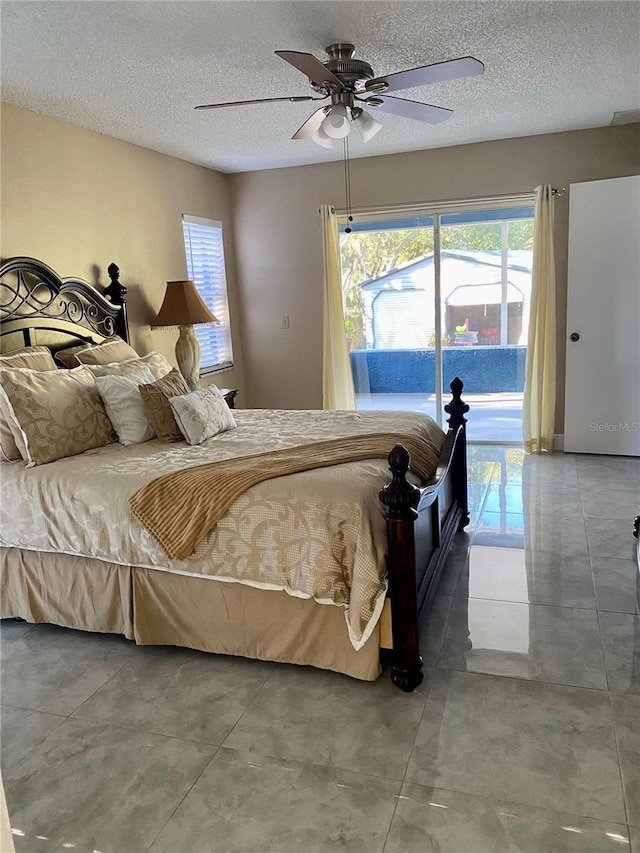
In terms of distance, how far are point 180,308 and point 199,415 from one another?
1.50m

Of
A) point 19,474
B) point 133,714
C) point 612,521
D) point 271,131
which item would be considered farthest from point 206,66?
point 612,521

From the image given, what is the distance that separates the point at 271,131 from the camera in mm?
4441

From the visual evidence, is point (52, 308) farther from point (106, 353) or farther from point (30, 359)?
point (30, 359)

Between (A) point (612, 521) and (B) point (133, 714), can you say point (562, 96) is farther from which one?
(B) point (133, 714)

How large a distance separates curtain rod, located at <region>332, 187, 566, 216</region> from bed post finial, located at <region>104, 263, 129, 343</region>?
227 cm

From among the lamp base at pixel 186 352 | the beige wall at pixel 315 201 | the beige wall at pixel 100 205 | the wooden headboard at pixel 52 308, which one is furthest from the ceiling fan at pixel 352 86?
the beige wall at pixel 315 201

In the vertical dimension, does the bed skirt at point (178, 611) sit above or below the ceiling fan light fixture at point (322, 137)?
below

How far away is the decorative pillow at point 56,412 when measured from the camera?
9.58ft

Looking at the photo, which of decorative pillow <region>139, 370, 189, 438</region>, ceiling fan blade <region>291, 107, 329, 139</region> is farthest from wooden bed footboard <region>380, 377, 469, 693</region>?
ceiling fan blade <region>291, 107, 329, 139</region>

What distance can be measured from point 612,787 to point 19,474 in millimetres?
2523

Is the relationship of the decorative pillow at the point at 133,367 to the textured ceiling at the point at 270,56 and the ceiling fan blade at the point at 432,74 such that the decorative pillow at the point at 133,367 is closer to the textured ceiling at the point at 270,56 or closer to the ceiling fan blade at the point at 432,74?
the textured ceiling at the point at 270,56

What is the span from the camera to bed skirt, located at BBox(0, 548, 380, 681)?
2.45 metres

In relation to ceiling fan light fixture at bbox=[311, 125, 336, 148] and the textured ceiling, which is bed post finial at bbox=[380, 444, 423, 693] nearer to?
ceiling fan light fixture at bbox=[311, 125, 336, 148]

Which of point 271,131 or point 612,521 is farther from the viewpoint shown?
point 271,131
